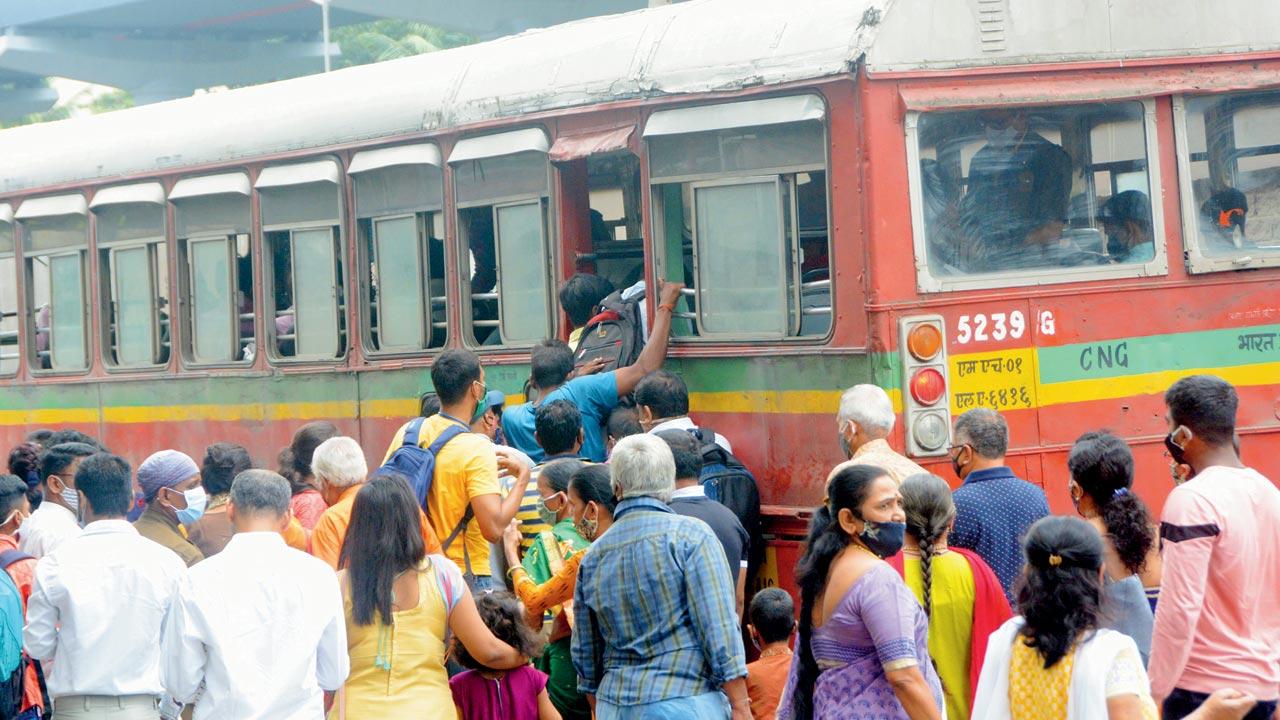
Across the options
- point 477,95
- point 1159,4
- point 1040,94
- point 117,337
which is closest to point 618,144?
point 477,95

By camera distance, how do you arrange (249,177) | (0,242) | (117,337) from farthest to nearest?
(0,242) → (117,337) → (249,177)

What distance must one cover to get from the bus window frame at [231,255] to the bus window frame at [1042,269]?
15.3 ft

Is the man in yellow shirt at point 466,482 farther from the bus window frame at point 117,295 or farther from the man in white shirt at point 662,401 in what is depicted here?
the bus window frame at point 117,295

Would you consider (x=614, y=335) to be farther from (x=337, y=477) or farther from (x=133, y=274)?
(x=133, y=274)

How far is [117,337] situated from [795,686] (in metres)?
7.97

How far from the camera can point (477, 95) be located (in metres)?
8.92

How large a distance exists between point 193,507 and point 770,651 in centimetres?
248

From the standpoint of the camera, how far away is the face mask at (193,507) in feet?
23.3

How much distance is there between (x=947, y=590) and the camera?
17.6ft

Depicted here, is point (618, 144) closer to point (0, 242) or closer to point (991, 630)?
point (991, 630)

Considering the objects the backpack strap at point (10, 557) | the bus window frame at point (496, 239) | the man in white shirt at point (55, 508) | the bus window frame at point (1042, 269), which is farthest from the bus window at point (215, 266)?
the bus window frame at point (1042, 269)

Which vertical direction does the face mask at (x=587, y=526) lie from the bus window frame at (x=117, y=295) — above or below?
below

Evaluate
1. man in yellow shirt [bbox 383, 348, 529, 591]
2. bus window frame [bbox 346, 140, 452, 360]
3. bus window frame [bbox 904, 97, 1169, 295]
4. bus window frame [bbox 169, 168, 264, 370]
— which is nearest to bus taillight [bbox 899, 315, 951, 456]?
bus window frame [bbox 904, 97, 1169, 295]

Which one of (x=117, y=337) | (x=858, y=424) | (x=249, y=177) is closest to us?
(x=858, y=424)
